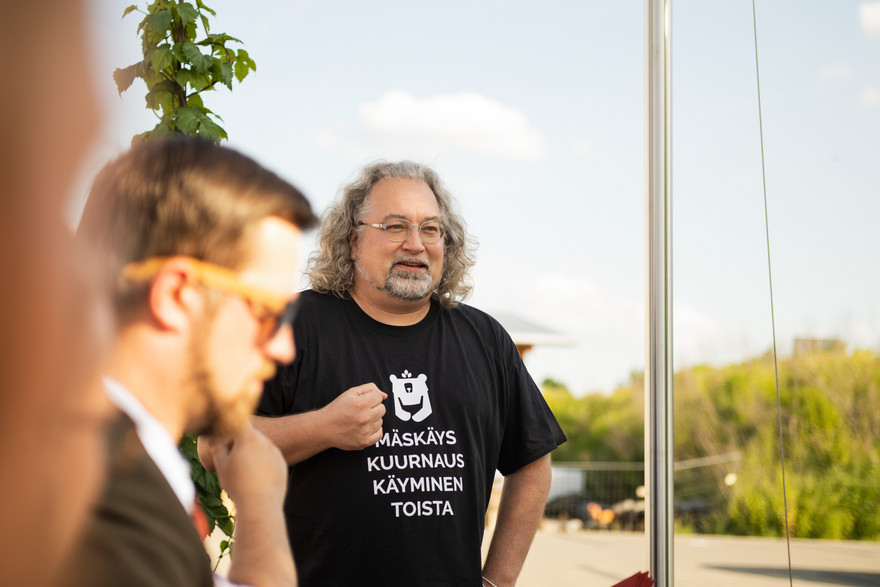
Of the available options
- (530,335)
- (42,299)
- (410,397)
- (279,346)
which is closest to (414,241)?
(410,397)

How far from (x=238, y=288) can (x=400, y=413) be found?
3.48ft

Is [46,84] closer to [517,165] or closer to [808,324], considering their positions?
[808,324]

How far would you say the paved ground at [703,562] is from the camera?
5.59m

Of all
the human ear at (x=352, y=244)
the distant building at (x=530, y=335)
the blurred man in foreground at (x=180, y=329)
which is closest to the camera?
the blurred man in foreground at (x=180, y=329)

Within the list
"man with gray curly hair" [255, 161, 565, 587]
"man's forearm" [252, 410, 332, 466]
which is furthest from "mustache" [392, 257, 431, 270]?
"man's forearm" [252, 410, 332, 466]

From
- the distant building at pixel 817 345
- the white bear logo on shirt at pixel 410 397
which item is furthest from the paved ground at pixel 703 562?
the white bear logo on shirt at pixel 410 397

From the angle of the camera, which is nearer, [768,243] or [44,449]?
[44,449]

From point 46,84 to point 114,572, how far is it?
0.26 meters

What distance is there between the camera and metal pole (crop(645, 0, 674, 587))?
1.93 metres

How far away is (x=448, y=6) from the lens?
11.5 m

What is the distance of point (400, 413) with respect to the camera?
163cm

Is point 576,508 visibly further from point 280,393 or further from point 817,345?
point 280,393

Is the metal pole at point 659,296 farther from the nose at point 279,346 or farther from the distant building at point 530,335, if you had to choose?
the distant building at point 530,335

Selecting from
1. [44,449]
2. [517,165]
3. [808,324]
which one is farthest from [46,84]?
[517,165]
